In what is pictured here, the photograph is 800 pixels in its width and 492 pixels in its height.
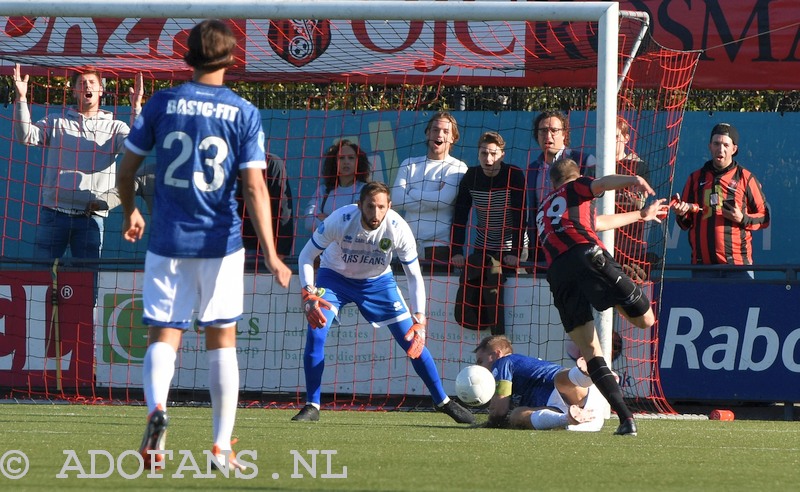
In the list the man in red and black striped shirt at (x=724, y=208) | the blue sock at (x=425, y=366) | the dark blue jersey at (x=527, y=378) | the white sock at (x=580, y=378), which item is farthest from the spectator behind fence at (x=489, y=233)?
the white sock at (x=580, y=378)

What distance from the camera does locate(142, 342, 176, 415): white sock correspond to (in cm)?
524

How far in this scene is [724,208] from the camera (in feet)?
35.9

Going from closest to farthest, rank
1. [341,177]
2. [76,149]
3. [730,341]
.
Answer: [730,341] → [341,177] → [76,149]

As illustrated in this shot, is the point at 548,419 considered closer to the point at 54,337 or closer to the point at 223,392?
the point at 223,392

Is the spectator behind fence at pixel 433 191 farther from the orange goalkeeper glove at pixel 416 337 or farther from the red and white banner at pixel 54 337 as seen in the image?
the red and white banner at pixel 54 337

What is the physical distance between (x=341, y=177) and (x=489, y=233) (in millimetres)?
1447

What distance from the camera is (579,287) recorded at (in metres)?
7.97

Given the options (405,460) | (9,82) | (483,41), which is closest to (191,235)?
(405,460)

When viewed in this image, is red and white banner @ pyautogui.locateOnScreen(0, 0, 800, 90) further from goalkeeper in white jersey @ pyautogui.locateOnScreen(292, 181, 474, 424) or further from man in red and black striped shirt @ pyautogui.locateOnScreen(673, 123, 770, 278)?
goalkeeper in white jersey @ pyautogui.locateOnScreen(292, 181, 474, 424)

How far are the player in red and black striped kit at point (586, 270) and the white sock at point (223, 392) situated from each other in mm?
3179

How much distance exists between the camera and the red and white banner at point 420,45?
11234mm

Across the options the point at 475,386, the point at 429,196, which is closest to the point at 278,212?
the point at 429,196
